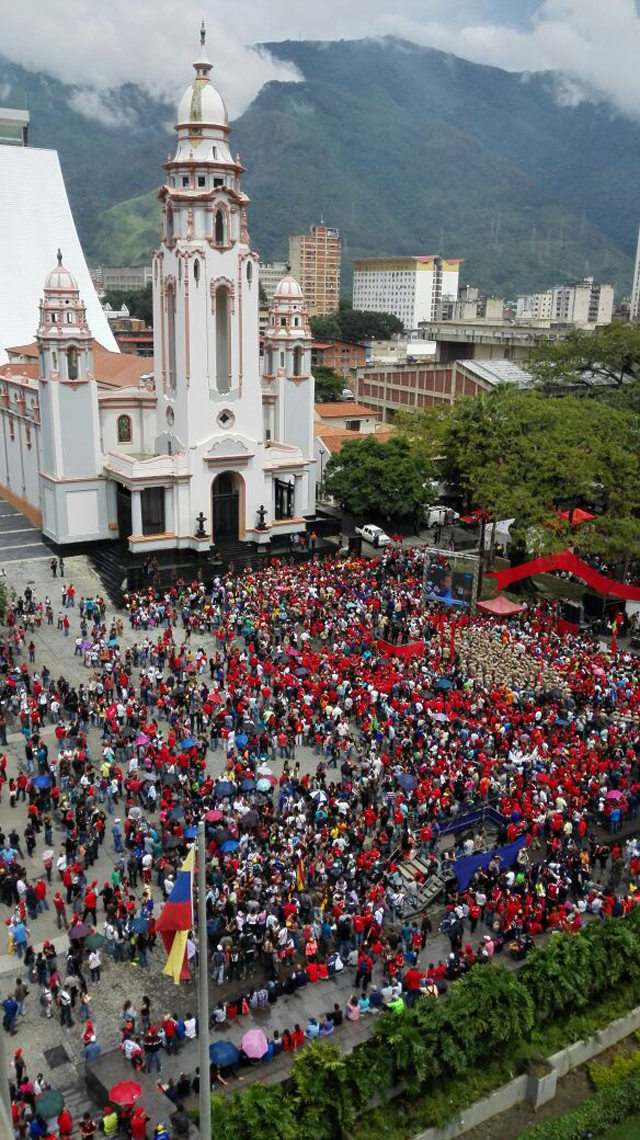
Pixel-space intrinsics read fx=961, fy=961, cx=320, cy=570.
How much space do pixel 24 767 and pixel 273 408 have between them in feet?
88.6

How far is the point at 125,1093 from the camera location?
47.6 feet

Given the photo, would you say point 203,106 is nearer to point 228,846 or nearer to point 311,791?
point 311,791

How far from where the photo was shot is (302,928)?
1919cm

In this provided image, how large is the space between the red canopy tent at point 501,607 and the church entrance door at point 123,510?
17005 mm

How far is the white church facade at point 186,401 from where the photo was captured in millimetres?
41656

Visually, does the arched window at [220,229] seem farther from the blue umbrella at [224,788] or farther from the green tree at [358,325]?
the green tree at [358,325]

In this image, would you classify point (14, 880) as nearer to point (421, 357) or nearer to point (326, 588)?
point (326, 588)

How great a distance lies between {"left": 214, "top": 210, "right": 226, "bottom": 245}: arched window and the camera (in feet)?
138

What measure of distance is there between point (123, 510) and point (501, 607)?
18329 millimetres

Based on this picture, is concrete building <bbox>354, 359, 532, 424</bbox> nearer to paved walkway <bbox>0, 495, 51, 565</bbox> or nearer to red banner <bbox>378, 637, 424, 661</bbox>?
paved walkway <bbox>0, 495, 51, 565</bbox>

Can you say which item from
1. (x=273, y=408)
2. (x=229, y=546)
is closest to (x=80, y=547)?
(x=229, y=546)

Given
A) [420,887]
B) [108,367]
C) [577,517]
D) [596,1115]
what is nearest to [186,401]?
[108,367]

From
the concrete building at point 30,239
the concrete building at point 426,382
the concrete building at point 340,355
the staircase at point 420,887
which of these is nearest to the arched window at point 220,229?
the concrete building at point 426,382

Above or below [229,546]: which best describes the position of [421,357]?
above
